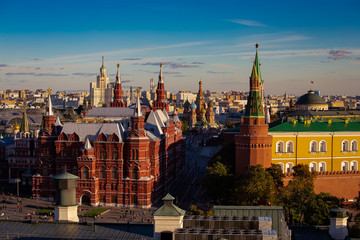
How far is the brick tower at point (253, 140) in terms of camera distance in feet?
212

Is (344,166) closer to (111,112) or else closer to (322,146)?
Answer: (322,146)

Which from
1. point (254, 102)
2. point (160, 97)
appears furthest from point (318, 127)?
point (160, 97)

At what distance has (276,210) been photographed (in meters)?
32.3

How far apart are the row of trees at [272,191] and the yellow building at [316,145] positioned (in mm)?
3601

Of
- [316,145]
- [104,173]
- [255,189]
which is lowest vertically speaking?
[104,173]

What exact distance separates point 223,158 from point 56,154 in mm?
21691

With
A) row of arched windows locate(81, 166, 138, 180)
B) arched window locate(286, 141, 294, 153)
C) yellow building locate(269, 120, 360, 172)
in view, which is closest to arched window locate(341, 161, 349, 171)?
yellow building locate(269, 120, 360, 172)

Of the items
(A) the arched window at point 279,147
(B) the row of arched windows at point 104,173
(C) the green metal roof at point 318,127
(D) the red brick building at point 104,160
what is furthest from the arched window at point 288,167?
(B) the row of arched windows at point 104,173

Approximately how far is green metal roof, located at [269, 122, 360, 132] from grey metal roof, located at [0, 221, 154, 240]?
155 feet

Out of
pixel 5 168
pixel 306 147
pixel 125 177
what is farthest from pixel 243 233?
pixel 5 168

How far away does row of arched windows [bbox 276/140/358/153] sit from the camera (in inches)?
2768

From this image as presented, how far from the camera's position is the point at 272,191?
58125 mm

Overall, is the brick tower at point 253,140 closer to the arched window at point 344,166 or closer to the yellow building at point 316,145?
the yellow building at point 316,145

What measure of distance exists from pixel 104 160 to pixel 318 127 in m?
28.7
